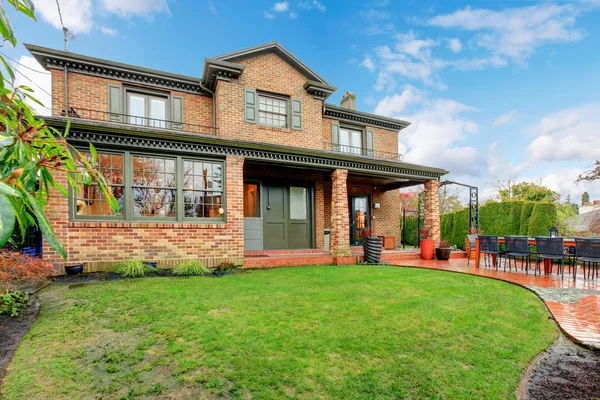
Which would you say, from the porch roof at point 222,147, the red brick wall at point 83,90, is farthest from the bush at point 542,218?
the red brick wall at point 83,90

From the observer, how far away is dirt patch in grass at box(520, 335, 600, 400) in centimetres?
239

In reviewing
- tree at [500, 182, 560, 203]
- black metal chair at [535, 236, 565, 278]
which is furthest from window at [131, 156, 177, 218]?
tree at [500, 182, 560, 203]

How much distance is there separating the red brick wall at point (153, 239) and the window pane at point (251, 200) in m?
2.10

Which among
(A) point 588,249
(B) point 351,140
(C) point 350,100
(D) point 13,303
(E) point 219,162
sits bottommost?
(D) point 13,303

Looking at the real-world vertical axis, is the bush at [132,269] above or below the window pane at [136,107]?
below

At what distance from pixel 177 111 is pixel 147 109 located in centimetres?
95

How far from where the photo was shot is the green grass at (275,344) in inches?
90.0

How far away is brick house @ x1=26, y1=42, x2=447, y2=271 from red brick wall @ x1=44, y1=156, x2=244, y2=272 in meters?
0.03

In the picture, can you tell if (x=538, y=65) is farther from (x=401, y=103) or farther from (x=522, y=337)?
(x=522, y=337)

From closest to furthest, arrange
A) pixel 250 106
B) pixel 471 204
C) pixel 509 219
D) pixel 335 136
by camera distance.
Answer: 1. pixel 250 106
2. pixel 509 219
3. pixel 471 204
4. pixel 335 136

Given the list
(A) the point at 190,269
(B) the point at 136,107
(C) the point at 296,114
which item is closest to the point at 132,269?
(A) the point at 190,269

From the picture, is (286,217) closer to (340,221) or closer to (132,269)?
(340,221)

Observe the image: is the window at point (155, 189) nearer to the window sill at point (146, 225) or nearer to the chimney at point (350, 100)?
the window sill at point (146, 225)

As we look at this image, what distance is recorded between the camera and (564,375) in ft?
8.84
